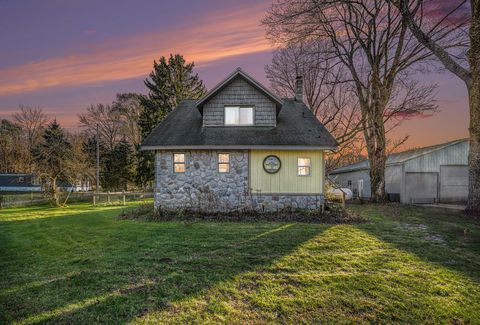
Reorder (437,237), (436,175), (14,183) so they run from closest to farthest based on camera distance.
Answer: (437,237)
(436,175)
(14,183)

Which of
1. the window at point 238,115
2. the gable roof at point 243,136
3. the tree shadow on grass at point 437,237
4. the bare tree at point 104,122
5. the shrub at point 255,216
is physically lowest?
the tree shadow on grass at point 437,237

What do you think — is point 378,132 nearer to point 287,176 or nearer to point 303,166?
point 303,166

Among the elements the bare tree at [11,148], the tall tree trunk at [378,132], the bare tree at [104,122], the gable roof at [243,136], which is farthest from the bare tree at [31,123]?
the tall tree trunk at [378,132]

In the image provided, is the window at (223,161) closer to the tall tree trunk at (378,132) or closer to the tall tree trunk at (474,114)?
the tall tree trunk at (378,132)

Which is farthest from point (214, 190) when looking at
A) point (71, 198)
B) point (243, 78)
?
point (71, 198)

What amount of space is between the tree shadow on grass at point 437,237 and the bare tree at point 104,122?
34.5m

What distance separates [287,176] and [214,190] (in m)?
3.44

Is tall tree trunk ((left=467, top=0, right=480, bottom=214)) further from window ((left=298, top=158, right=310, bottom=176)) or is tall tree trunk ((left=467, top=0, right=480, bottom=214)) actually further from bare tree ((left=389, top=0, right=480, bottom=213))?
window ((left=298, top=158, right=310, bottom=176))

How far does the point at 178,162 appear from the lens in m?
13.0

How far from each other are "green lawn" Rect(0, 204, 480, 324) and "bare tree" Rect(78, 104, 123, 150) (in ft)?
99.9

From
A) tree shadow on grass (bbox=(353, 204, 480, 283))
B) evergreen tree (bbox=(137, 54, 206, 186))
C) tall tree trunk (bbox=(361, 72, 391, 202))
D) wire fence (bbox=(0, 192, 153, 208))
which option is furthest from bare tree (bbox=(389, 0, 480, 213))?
evergreen tree (bbox=(137, 54, 206, 186))

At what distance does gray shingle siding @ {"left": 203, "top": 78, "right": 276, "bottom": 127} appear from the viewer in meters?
13.6

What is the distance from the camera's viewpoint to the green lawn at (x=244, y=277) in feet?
12.4

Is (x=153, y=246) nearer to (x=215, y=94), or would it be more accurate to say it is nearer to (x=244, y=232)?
(x=244, y=232)
